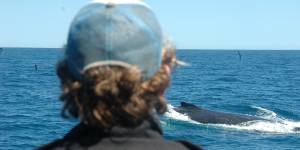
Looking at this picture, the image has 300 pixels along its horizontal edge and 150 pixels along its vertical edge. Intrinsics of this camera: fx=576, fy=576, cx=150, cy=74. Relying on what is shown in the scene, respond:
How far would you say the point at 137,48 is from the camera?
259 cm

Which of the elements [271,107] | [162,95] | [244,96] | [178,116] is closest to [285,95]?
[244,96]

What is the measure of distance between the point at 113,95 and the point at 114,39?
0.25 m

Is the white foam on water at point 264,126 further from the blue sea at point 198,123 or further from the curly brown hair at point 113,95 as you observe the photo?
the curly brown hair at point 113,95

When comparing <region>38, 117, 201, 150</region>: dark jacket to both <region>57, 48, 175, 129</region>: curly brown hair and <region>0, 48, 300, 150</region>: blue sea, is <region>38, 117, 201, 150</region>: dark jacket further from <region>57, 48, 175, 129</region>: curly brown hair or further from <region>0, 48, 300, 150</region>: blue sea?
<region>0, 48, 300, 150</region>: blue sea

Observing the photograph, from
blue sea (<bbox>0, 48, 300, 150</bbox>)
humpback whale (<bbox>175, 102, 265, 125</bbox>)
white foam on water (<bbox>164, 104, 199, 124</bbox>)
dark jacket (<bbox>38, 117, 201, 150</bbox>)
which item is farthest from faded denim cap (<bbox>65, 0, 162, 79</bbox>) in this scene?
white foam on water (<bbox>164, 104, 199, 124</bbox>)

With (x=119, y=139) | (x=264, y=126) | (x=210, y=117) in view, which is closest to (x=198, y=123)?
(x=210, y=117)

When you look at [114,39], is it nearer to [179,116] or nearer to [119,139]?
[119,139]

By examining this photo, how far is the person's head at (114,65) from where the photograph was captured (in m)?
2.54

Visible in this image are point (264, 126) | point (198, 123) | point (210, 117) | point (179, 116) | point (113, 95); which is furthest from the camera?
point (179, 116)

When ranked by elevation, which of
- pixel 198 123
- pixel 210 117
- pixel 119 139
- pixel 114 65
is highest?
pixel 114 65

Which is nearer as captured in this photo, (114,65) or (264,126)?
(114,65)

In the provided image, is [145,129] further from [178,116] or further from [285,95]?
[285,95]

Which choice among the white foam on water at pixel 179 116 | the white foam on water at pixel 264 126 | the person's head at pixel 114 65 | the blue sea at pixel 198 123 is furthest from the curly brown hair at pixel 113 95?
the white foam on water at pixel 179 116

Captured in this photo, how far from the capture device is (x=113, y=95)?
8.27ft
